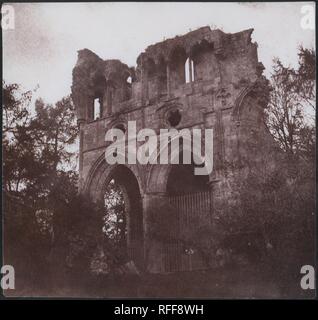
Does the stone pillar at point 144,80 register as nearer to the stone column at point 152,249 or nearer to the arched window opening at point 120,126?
the arched window opening at point 120,126

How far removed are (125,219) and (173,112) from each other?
4.63 meters

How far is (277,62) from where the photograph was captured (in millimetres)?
16062

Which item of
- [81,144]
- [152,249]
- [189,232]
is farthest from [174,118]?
[189,232]

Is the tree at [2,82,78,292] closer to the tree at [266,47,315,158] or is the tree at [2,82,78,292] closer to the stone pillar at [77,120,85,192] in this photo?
the stone pillar at [77,120,85,192]

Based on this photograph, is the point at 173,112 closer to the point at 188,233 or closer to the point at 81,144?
the point at 81,144

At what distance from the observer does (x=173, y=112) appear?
17594mm

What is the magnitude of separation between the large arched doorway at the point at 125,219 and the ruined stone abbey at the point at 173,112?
6 centimetres

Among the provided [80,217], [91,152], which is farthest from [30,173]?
[91,152]

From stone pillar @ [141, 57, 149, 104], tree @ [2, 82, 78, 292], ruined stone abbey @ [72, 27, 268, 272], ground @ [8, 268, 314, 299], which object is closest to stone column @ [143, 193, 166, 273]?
ruined stone abbey @ [72, 27, 268, 272]

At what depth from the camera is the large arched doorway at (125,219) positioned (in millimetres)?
17062

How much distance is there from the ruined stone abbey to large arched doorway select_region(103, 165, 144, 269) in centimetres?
6

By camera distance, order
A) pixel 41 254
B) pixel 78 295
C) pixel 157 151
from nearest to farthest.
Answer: pixel 78 295
pixel 41 254
pixel 157 151
